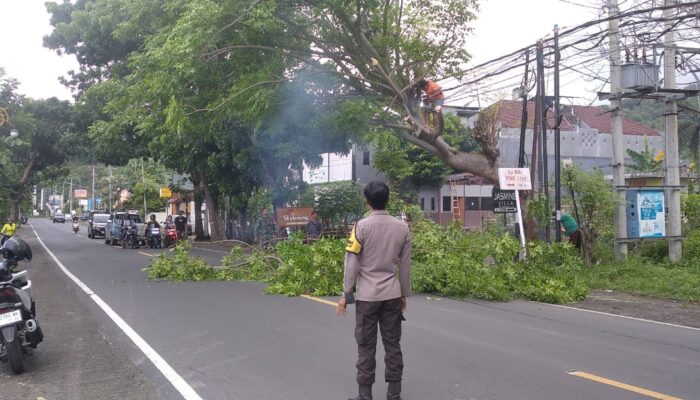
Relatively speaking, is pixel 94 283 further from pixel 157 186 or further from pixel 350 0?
pixel 157 186

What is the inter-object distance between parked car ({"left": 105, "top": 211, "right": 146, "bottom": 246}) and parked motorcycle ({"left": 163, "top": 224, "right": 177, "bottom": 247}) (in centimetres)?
128

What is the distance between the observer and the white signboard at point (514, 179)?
569 inches

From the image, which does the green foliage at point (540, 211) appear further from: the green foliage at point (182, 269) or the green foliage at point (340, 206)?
the green foliage at point (340, 206)

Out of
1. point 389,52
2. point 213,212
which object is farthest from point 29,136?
point 389,52

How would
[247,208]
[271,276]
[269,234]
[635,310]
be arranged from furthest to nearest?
[247,208] < [269,234] < [271,276] < [635,310]

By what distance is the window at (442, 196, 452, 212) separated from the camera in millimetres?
38806

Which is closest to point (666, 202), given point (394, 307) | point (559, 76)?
point (559, 76)

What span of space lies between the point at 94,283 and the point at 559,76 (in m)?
12.5

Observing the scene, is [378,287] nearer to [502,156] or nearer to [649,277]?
[649,277]

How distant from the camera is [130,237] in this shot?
2980 centimetres

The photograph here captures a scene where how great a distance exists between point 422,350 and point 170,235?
24.6 meters

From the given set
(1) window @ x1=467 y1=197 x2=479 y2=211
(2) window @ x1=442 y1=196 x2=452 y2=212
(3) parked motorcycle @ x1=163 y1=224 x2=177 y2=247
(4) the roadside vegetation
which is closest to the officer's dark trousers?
(4) the roadside vegetation

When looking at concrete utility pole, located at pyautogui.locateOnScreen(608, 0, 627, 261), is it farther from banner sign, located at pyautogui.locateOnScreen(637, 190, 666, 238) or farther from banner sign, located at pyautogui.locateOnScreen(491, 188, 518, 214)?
banner sign, located at pyautogui.locateOnScreen(491, 188, 518, 214)

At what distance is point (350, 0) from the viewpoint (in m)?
14.1
